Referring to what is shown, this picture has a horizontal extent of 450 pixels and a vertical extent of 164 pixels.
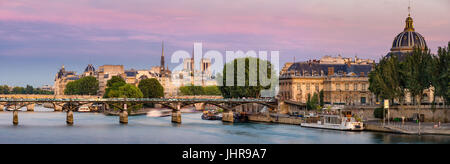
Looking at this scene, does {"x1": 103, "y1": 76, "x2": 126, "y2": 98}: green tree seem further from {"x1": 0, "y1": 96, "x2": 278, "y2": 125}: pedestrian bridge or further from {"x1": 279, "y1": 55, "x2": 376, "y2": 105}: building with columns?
{"x1": 0, "y1": 96, "x2": 278, "y2": 125}: pedestrian bridge

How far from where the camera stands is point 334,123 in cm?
7731

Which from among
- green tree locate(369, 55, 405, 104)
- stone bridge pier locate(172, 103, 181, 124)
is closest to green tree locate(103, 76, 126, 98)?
stone bridge pier locate(172, 103, 181, 124)

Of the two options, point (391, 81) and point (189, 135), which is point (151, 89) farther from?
point (189, 135)

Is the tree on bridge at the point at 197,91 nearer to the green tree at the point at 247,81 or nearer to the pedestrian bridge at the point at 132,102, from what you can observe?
the green tree at the point at 247,81

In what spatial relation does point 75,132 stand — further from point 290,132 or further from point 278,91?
point 278,91

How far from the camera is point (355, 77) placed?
109062 mm

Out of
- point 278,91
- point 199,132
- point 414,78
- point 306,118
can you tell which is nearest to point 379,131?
point 414,78

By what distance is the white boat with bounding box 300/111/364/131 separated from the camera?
73.4 m

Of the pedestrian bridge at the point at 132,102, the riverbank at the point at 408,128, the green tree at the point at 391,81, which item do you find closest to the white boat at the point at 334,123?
the riverbank at the point at 408,128

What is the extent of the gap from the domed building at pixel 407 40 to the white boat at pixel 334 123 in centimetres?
3228

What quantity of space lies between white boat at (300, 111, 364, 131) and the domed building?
32.3 m

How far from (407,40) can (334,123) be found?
3692 centimetres

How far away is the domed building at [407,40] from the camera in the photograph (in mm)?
108188
